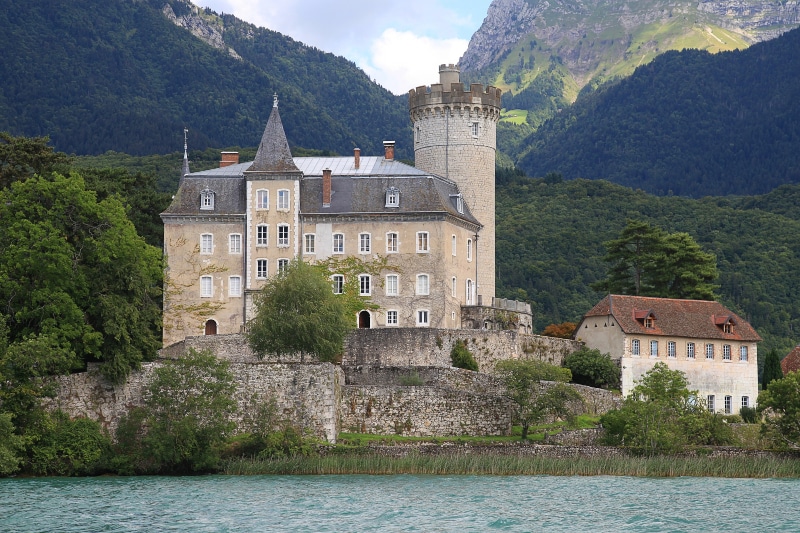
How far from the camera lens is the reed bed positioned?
48.7m

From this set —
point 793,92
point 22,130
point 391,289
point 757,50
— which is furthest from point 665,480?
point 757,50

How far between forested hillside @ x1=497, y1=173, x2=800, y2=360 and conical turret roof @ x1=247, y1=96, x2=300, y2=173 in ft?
89.9

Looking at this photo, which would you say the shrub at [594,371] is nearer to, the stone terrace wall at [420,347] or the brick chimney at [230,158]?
the stone terrace wall at [420,347]

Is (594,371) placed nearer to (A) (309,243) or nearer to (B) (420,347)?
(B) (420,347)

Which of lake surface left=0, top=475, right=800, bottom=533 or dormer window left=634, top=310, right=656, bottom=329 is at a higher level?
dormer window left=634, top=310, right=656, bottom=329

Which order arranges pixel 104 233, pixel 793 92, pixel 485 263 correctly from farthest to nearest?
pixel 793 92 < pixel 485 263 < pixel 104 233

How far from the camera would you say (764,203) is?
382 feet

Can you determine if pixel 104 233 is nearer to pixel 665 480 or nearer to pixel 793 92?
pixel 665 480

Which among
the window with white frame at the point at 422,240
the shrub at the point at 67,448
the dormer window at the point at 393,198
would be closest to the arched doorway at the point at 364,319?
the window with white frame at the point at 422,240

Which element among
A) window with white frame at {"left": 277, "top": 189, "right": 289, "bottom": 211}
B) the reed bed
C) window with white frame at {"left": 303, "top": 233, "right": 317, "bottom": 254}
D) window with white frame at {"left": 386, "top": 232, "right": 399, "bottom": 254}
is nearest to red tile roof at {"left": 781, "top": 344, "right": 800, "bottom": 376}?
the reed bed

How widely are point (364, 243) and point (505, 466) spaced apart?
19.2 meters

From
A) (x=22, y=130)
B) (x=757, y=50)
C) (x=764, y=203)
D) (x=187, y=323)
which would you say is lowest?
(x=187, y=323)

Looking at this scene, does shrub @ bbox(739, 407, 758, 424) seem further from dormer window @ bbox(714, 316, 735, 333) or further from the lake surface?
the lake surface

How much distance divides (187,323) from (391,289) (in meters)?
9.70
